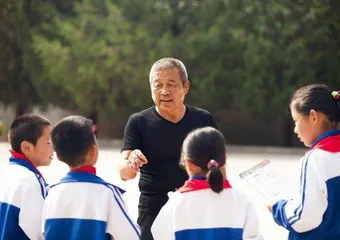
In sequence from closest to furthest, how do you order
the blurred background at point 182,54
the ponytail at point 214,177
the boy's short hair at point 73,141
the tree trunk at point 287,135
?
the ponytail at point 214,177, the boy's short hair at point 73,141, the blurred background at point 182,54, the tree trunk at point 287,135

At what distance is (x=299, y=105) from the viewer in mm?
2992

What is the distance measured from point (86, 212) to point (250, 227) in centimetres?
74

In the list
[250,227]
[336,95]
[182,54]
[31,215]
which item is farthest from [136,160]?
[182,54]

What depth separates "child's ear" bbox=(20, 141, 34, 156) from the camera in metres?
3.25

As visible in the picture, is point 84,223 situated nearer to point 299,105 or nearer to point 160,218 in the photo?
point 160,218

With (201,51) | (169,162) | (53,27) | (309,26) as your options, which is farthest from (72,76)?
(169,162)

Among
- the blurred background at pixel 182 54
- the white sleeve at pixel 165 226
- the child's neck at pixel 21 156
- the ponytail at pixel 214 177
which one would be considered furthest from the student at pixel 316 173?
the blurred background at pixel 182 54

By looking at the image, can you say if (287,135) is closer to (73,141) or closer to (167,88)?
(167,88)

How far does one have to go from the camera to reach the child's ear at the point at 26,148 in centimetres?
325

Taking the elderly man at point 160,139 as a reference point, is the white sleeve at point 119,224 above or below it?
below

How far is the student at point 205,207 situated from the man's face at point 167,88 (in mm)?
812

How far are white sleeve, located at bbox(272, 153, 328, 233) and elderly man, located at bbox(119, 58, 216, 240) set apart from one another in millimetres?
920

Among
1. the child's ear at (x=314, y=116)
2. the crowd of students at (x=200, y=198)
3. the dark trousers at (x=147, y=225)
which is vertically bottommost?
the dark trousers at (x=147, y=225)

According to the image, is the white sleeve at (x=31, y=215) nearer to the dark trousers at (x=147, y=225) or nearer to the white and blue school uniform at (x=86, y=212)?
the white and blue school uniform at (x=86, y=212)
